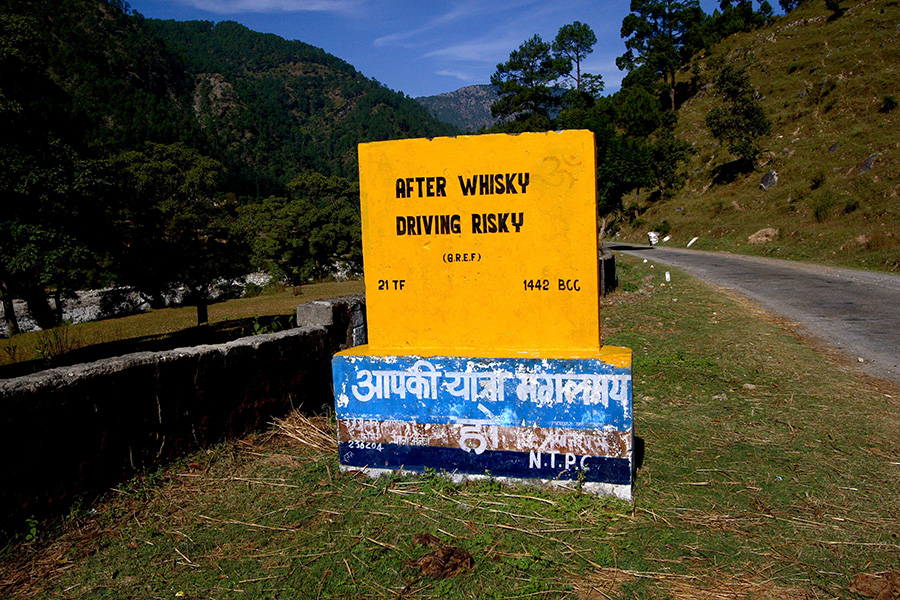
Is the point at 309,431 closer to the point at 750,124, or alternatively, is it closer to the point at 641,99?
the point at 750,124

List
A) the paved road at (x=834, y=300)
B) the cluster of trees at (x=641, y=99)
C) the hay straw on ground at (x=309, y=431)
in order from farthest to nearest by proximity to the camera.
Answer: the cluster of trees at (x=641, y=99)
the paved road at (x=834, y=300)
the hay straw on ground at (x=309, y=431)

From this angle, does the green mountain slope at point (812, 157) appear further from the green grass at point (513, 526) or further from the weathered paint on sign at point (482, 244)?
the weathered paint on sign at point (482, 244)

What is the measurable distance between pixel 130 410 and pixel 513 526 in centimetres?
249

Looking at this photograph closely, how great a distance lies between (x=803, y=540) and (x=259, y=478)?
3191 mm

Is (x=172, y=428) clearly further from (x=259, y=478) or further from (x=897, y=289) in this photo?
(x=897, y=289)

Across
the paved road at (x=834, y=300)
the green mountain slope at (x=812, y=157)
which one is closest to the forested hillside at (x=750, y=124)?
the green mountain slope at (x=812, y=157)

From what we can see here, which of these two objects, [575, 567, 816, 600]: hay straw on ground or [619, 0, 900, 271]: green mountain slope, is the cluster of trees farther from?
[575, 567, 816, 600]: hay straw on ground

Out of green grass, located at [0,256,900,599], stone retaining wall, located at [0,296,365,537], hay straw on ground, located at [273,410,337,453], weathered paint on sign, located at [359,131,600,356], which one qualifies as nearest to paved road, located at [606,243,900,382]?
green grass, located at [0,256,900,599]

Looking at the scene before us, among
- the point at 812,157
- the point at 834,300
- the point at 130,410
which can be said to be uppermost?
the point at 812,157

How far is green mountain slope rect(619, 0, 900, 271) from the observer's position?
21188 mm

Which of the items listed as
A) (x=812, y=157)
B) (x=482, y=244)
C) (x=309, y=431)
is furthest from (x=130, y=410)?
(x=812, y=157)

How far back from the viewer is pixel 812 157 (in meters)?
30.4

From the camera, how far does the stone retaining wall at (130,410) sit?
287 centimetres

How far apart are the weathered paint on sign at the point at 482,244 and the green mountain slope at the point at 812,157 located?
55.0 feet
